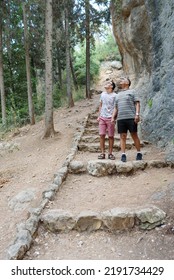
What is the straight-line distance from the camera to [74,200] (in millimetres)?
4965

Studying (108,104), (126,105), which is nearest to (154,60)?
(108,104)

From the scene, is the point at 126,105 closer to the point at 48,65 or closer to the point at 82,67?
the point at 48,65

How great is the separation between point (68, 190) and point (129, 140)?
3.51 m

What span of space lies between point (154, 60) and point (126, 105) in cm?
257

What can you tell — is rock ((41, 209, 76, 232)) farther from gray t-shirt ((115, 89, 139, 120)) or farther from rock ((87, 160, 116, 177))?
gray t-shirt ((115, 89, 139, 120))

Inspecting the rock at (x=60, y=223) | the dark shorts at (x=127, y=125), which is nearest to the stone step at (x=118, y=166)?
the dark shorts at (x=127, y=125)

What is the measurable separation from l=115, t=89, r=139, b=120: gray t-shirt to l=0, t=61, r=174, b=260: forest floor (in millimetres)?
1155

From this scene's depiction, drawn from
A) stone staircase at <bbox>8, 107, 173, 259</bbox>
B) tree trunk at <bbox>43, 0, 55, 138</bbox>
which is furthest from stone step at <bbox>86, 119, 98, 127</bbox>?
stone staircase at <bbox>8, 107, 173, 259</bbox>

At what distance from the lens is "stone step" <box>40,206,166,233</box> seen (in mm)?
4047

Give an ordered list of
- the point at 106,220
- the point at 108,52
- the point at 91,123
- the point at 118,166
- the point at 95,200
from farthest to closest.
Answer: the point at 108,52 < the point at 91,123 < the point at 118,166 < the point at 95,200 < the point at 106,220

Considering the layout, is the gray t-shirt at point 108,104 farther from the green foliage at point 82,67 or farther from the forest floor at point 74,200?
the green foliage at point 82,67

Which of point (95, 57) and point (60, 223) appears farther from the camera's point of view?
point (95, 57)

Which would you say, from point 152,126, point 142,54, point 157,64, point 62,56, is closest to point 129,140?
point 152,126

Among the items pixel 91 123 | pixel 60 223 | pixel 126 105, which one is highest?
pixel 126 105
